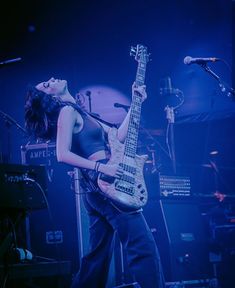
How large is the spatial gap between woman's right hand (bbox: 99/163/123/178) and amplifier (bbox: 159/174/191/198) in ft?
6.61

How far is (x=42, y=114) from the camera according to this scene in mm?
3566

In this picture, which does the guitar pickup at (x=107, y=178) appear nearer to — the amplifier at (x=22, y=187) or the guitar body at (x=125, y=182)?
the guitar body at (x=125, y=182)

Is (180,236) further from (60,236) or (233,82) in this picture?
(233,82)

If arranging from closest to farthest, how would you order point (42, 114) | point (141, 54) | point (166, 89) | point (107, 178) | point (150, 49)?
Result: point (107, 178) < point (42, 114) < point (141, 54) < point (166, 89) < point (150, 49)

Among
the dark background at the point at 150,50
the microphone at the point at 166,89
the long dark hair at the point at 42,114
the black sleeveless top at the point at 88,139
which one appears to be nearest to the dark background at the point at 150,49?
the dark background at the point at 150,50

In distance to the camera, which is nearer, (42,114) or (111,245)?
(111,245)

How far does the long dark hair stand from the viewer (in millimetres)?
3531

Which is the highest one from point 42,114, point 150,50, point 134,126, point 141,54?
point 150,50

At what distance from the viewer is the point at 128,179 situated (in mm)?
3336

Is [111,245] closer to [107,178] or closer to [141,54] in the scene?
Answer: [107,178]

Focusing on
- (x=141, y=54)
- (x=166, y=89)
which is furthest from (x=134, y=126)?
(x=166, y=89)

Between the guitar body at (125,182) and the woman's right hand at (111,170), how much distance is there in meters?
0.03

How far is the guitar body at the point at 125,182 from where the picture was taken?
3.24 m

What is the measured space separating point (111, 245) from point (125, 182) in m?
0.51
